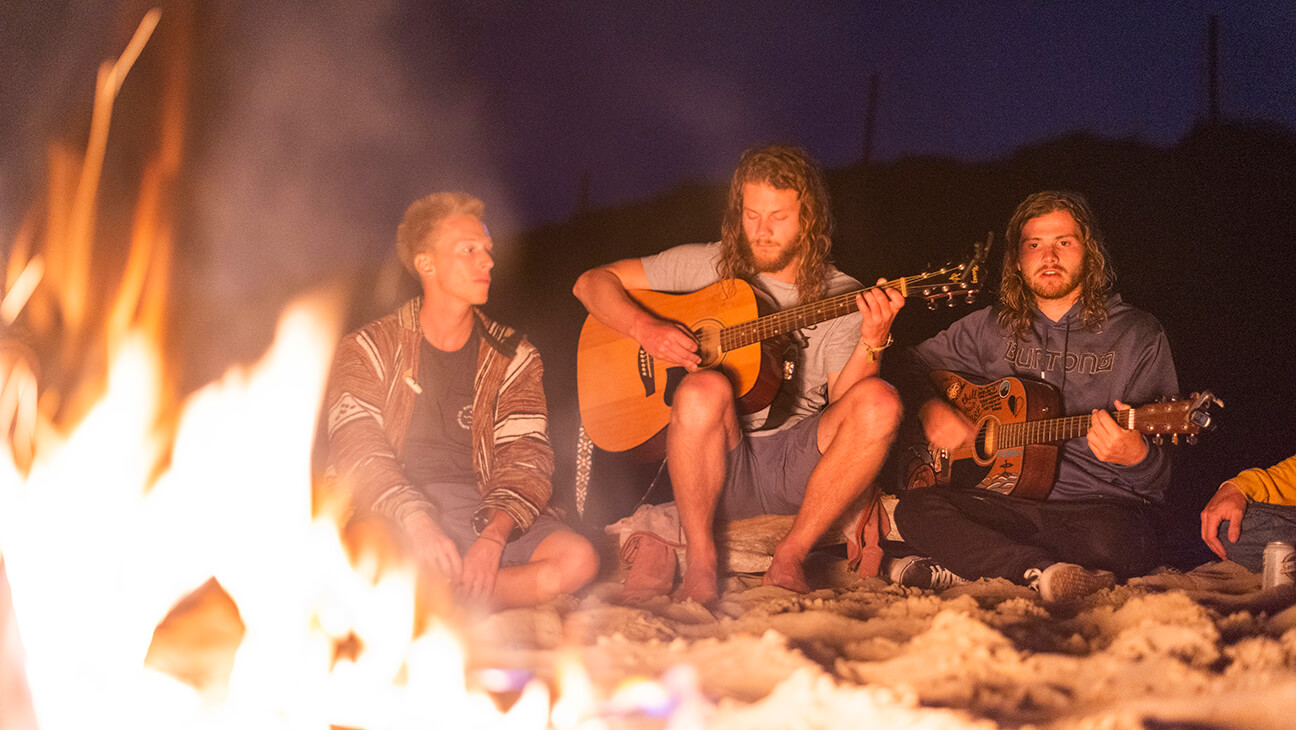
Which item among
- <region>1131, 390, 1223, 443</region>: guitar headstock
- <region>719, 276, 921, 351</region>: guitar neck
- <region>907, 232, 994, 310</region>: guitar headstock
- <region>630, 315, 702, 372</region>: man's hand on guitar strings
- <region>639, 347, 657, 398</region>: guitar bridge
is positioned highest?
<region>907, 232, 994, 310</region>: guitar headstock

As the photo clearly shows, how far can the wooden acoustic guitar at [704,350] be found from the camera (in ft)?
10.7

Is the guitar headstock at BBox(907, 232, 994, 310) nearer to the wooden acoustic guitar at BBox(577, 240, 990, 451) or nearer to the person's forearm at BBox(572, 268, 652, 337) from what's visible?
the wooden acoustic guitar at BBox(577, 240, 990, 451)

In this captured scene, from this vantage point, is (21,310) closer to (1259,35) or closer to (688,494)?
(688,494)

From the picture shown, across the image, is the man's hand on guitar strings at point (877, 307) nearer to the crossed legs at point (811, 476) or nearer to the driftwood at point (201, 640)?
the crossed legs at point (811, 476)

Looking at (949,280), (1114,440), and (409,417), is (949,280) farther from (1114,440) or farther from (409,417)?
(409,417)

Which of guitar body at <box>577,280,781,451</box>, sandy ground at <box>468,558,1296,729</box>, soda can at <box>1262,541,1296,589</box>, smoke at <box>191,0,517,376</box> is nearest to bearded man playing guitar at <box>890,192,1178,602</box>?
sandy ground at <box>468,558,1296,729</box>

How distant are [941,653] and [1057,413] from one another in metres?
1.56

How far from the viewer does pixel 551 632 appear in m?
2.67

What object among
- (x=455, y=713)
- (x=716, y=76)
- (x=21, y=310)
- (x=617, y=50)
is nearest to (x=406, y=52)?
(x=617, y=50)

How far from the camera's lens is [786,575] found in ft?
9.95

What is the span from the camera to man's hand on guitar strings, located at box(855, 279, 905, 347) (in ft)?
10.4

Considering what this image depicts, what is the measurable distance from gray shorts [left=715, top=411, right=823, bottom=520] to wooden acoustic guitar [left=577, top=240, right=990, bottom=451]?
165 mm

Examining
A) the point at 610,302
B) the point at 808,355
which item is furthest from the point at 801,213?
the point at 610,302

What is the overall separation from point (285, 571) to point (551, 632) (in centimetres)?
83
